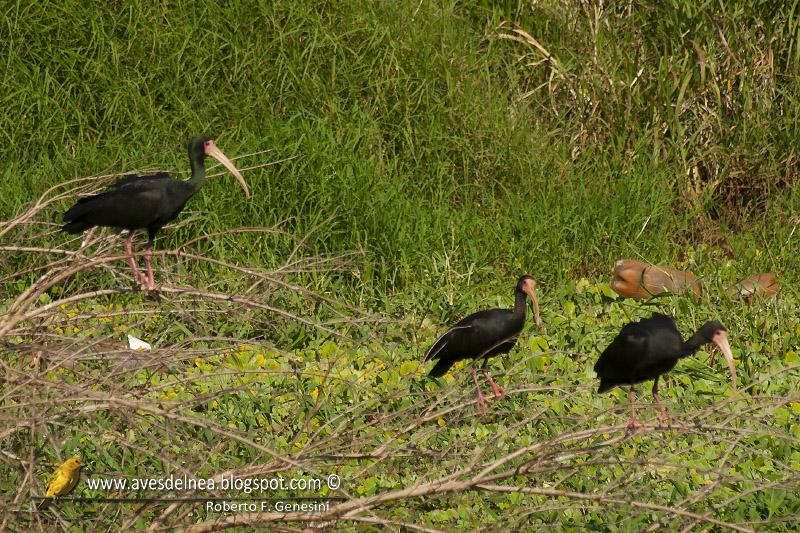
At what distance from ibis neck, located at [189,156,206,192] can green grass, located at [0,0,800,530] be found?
45.4 inches

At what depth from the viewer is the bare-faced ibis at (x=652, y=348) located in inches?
197

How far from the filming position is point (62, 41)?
27.2 feet

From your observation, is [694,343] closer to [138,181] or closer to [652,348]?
[652,348]

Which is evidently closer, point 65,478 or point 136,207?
point 65,478

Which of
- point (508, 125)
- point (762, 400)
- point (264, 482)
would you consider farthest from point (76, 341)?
point (508, 125)

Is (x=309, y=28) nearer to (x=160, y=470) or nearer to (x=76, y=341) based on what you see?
(x=160, y=470)

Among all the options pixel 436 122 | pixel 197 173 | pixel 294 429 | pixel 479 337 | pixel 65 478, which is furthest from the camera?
pixel 436 122

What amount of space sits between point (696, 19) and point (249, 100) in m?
3.11

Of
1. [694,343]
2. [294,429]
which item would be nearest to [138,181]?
[294,429]

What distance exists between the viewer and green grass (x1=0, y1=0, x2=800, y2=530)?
705cm

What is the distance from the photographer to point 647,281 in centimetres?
719

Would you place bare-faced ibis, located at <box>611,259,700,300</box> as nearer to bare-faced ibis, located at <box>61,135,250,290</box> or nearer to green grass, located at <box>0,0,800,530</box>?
green grass, located at <box>0,0,800,530</box>

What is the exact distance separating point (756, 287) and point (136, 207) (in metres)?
3.67

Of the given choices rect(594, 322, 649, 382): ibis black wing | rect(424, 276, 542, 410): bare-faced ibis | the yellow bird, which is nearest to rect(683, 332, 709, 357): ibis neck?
rect(594, 322, 649, 382): ibis black wing
